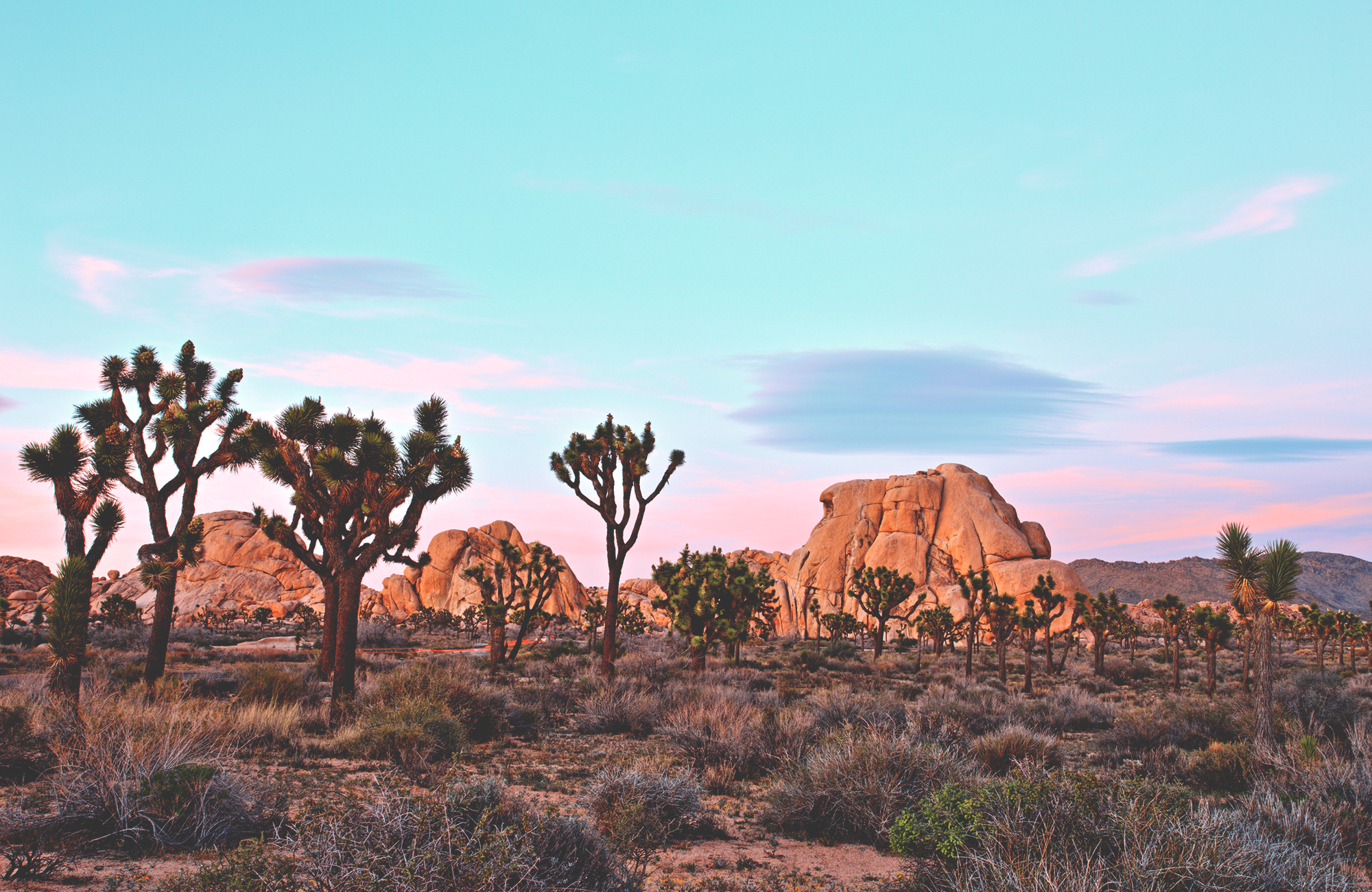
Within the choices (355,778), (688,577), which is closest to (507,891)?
(355,778)

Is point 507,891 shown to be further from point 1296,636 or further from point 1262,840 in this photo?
point 1296,636

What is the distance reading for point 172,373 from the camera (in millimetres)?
19406

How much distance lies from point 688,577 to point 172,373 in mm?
18506

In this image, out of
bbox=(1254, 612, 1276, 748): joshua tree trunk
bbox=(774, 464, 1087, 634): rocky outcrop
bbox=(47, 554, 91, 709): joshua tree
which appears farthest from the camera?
bbox=(774, 464, 1087, 634): rocky outcrop

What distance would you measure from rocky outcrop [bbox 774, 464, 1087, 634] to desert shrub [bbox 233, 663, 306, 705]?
6882 cm

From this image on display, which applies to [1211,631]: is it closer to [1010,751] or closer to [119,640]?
[1010,751]

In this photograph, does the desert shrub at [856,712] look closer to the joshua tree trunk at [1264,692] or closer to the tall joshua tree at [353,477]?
the joshua tree trunk at [1264,692]

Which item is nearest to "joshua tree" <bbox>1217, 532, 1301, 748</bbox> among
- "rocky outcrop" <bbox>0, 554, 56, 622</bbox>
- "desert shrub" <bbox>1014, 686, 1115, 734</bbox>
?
"desert shrub" <bbox>1014, 686, 1115, 734</bbox>

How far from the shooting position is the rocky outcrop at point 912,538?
82.9 meters

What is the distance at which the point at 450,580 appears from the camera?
318ft

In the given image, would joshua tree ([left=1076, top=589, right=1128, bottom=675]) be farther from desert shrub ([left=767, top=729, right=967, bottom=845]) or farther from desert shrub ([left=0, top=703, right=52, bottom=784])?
desert shrub ([left=0, top=703, right=52, bottom=784])

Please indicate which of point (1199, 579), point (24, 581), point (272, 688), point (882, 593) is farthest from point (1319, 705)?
point (1199, 579)

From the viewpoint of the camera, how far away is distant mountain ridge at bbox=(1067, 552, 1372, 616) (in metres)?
154

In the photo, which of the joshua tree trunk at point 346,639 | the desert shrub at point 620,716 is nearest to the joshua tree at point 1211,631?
the desert shrub at point 620,716
